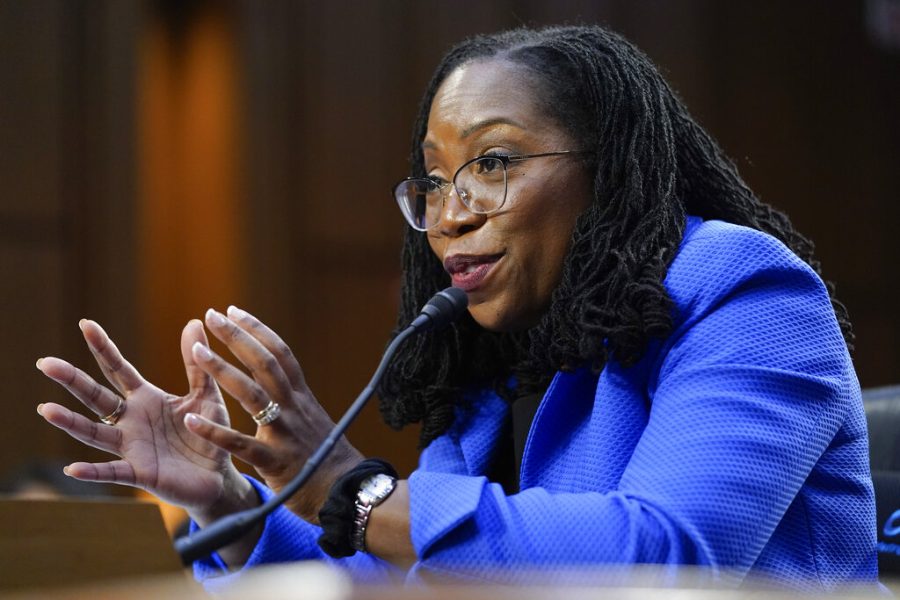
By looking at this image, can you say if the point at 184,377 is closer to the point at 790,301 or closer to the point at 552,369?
the point at 552,369

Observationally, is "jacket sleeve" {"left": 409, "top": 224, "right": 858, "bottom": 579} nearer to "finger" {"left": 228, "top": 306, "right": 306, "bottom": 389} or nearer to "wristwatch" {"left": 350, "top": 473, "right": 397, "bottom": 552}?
"wristwatch" {"left": 350, "top": 473, "right": 397, "bottom": 552}

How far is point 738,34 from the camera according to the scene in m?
5.05

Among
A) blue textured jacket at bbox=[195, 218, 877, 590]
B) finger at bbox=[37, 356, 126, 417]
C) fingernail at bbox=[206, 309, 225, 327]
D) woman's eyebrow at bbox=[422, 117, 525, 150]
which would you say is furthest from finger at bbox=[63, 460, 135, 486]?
woman's eyebrow at bbox=[422, 117, 525, 150]

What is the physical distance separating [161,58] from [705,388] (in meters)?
3.42

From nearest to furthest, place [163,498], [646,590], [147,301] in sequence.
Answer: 1. [646,590]
2. [163,498]
3. [147,301]

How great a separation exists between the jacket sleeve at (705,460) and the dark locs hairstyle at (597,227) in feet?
0.28

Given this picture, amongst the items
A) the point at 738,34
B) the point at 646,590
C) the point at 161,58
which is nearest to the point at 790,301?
the point at 646,590

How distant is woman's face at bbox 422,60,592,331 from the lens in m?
1.67

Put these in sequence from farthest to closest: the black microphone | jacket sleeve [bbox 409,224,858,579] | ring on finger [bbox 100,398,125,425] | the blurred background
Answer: the blurred background → ring on finger [bbox 100,398,125,425] → jacket sleeve [bbox 409,224,858,579] → the black microphone

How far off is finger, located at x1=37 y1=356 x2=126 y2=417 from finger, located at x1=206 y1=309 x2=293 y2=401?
11.7 inches

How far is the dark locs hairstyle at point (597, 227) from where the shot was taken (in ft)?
4.92

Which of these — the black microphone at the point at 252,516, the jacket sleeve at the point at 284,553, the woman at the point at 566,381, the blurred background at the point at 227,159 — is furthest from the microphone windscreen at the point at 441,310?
the blurred background at the point at 227,159

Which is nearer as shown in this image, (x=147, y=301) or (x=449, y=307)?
(x=449, y=307)

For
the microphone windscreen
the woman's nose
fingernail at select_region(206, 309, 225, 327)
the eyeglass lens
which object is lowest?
the microphone windscreen
